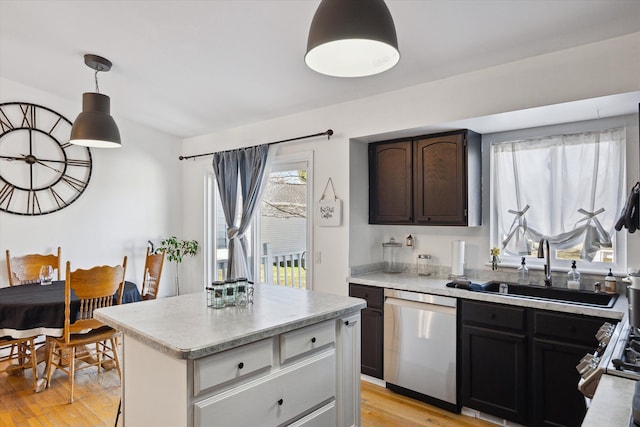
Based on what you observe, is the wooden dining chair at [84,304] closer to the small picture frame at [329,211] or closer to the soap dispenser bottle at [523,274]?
the small picture frame at [329,211]

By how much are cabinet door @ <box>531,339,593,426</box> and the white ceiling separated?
192 cm

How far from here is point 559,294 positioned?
293cm

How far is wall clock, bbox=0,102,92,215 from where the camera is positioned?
4.09m

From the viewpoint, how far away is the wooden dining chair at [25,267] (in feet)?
12.8

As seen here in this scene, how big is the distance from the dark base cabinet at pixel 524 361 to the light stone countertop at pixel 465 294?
0.04 m

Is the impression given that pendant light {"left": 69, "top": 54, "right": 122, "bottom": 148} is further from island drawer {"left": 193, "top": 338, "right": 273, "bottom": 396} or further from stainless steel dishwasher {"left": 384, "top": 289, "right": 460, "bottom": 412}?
stainless steel dishwasher {"left": 384, "top": 289, "right": 460, "bottom": 412}

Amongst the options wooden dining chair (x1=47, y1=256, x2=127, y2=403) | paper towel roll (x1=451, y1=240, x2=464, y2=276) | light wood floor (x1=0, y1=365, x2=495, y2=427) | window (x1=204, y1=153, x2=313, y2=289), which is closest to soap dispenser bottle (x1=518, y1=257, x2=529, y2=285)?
paper towel roll (x1=451, y1=240, x2=464, y2=276)

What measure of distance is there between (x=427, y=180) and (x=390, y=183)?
380 millimetres

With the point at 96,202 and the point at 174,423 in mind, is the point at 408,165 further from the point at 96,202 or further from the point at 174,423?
the point at 96,202

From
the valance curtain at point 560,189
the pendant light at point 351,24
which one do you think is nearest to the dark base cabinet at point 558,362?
the valance curtain at point 560,189

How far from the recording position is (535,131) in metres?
3.21

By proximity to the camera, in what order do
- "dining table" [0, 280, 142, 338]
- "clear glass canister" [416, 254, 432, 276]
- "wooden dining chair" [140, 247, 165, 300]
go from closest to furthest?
"dining table" [0, 280, 142, 338] → "clear glass canister" [416, 254, 432, 276] → "wooden dining chair" [140, 247, 165, 300]

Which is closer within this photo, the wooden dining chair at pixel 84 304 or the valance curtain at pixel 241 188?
the wooden dining chair at pixel 84 304

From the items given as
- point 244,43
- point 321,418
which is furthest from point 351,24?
point 321,418
